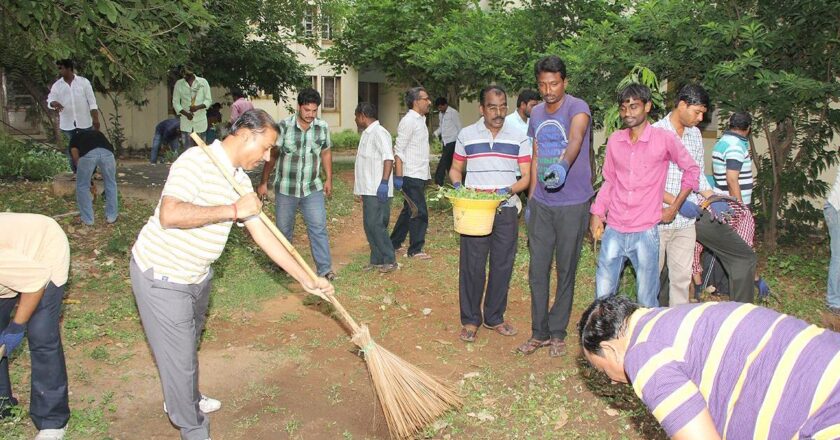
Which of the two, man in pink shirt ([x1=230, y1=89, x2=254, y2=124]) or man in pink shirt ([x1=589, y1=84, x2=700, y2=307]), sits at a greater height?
man in pink shirt ([x1=230, y1=89, x2=254, y2=124])

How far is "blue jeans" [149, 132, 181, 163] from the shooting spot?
15.1 m

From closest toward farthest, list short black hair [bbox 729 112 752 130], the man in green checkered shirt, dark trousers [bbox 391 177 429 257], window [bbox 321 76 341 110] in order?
short black hair [bbox 729 112 752 130]
the man in green checkered shirt
dark trousers [bbox 391 177 429 257]
window [bbox 321 76 341 110]

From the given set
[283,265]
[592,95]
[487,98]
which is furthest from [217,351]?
[592,95]

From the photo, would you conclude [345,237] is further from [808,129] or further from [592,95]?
[808,129]

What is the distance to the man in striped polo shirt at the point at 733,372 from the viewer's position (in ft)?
7.09

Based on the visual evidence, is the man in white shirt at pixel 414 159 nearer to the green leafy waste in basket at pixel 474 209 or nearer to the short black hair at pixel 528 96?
the short black hair at pixel 528 96

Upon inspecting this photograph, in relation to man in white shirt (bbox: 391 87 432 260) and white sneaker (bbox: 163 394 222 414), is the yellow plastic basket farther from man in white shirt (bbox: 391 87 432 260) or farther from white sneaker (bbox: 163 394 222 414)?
man in white shirt (bbox: 391 87 432 260)

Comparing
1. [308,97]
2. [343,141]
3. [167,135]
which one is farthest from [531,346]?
[343,141]

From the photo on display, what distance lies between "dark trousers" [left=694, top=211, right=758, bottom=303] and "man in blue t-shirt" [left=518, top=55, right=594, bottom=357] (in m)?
1.09

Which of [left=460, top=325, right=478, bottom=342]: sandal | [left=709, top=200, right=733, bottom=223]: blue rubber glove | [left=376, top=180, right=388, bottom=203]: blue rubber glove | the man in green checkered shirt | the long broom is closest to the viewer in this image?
the long broom

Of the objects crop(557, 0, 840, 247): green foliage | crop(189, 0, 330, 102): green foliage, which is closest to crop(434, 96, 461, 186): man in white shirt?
crop(557, 0, 840, 247): green foliage

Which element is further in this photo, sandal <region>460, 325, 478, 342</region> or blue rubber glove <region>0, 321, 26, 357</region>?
sandal <region>460, 325, 478, 342</region>

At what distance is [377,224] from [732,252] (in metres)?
3.58

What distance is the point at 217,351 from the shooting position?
545 cm
